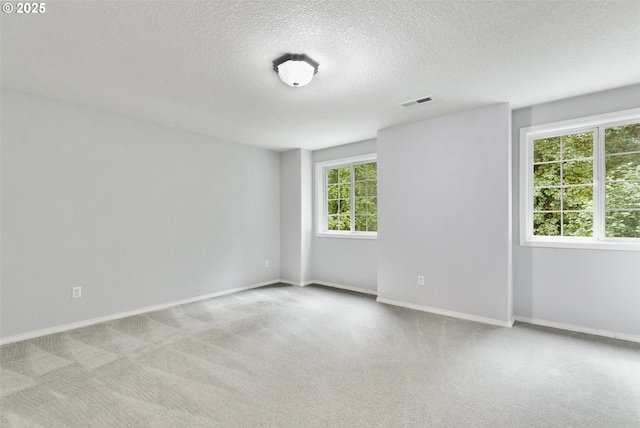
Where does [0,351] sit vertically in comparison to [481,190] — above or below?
below

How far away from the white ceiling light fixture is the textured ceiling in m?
0.06

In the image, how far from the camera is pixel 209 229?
15.3 ft

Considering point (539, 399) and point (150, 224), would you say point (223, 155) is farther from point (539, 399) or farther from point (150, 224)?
point (539, 399)

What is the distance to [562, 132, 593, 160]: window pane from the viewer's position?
10.9 feet

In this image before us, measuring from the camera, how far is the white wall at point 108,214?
9.96 feet

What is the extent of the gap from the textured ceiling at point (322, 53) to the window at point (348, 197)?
159 cm

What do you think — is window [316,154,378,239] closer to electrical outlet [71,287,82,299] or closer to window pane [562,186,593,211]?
window pane [562,186,593,211]

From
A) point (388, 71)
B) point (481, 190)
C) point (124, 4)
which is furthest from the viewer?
point (481, 190)

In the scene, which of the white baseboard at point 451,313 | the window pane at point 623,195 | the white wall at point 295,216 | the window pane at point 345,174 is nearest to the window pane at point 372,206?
the window pane at point 345,174

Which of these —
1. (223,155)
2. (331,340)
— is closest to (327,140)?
(223,155)

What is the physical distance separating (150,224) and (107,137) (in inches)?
45.0

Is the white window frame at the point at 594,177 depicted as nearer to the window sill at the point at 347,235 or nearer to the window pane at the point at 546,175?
the window pane at the point at 546,175

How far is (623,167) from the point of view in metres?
3.16

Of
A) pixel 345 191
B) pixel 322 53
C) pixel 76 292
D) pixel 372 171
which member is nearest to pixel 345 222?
pixel 345 191
